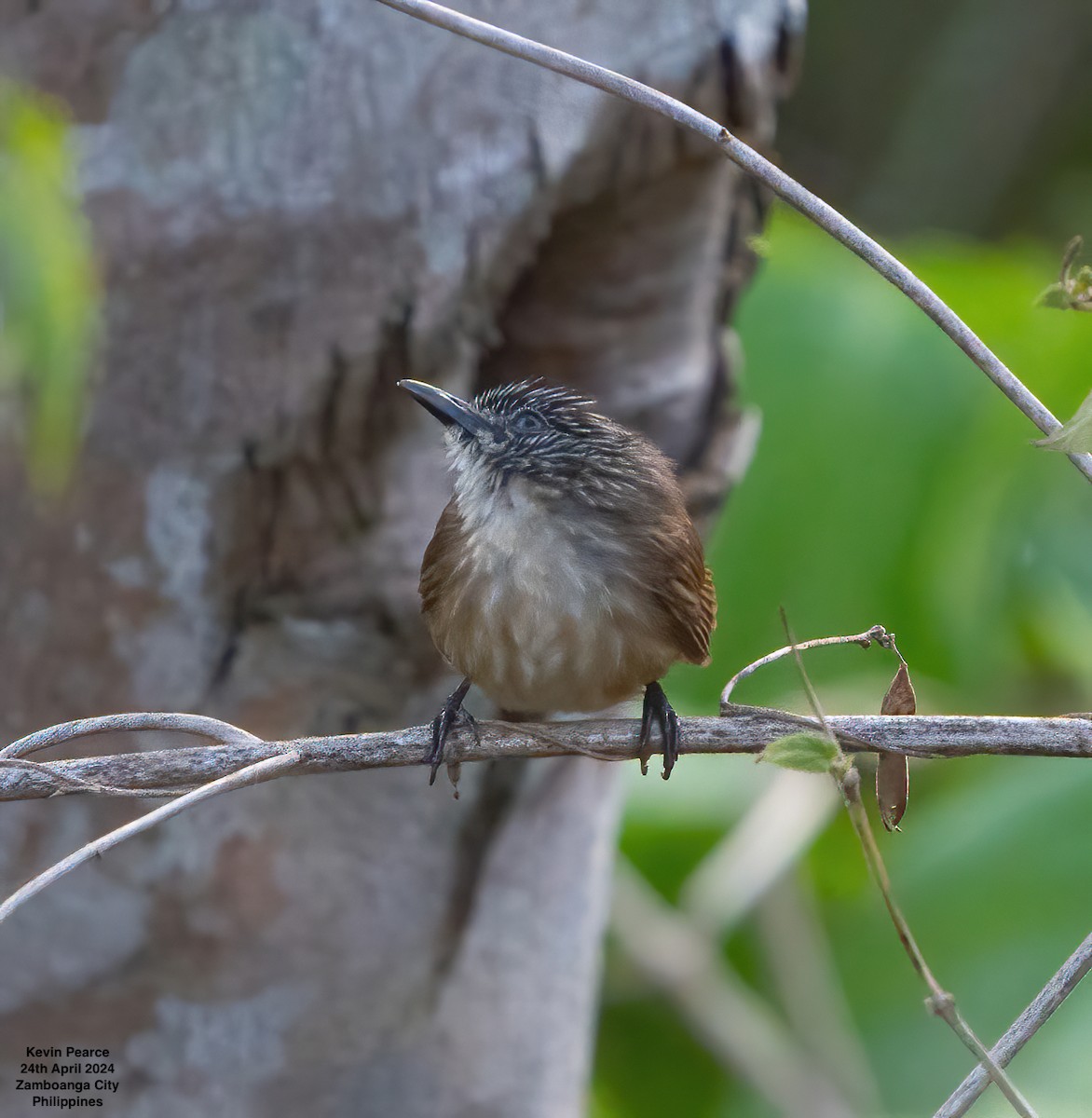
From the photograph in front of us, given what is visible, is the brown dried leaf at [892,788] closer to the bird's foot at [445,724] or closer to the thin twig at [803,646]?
the thin twig at [803,646]

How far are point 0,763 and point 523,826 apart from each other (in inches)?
54.6

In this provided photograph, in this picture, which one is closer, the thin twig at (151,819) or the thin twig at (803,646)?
the thin twig at (151,819)

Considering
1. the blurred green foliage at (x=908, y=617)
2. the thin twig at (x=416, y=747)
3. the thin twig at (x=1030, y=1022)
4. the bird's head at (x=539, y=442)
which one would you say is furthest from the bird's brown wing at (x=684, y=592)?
the blurred green foliage at (x=908, y=617)

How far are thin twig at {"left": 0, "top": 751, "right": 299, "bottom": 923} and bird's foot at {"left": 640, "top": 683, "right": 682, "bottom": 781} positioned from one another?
1.67ft

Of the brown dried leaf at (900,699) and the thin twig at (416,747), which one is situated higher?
the brown dried leaf at (900,699)

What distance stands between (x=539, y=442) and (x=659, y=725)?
0.50 meters

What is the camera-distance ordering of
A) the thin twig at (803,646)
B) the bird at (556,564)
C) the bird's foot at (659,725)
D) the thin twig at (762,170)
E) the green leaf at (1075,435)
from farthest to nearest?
the bird at (556,564)
the bird's foot at (659,725)
the thin twig at (803,646)
the thin twig at (762,170)
the green leaf at (1075,435)

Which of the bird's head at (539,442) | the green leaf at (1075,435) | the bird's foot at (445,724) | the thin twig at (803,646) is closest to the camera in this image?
the green leaf at (1075,435)

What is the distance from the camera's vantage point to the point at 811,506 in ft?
14.1

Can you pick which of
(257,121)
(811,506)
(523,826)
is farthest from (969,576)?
(257,121)

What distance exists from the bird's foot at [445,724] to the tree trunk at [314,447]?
33cm

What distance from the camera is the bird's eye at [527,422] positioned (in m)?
2.27

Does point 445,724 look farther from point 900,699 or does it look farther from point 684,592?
point 900,699

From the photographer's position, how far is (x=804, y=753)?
4.22 ft
